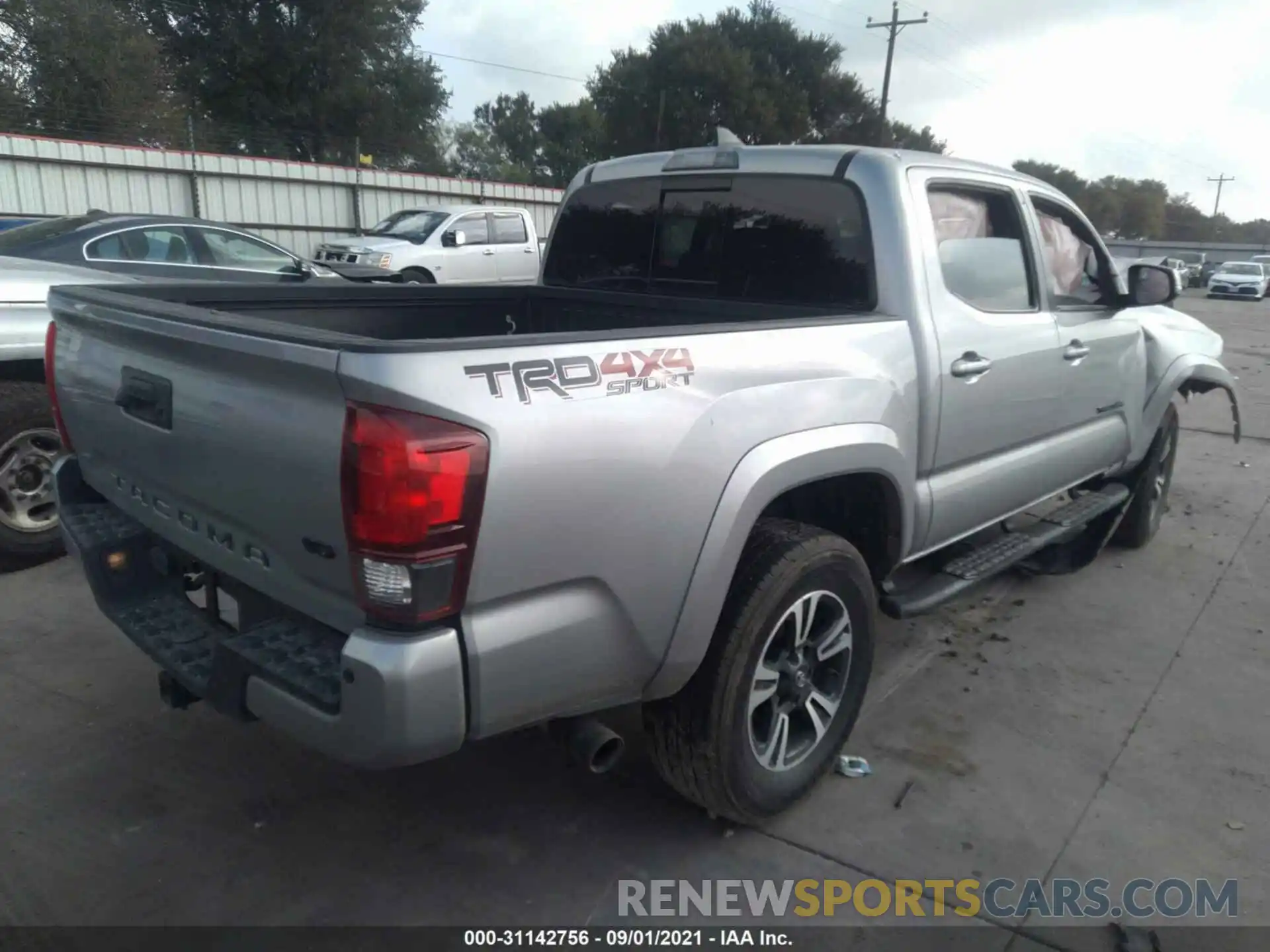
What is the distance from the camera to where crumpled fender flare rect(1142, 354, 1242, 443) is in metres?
5.13

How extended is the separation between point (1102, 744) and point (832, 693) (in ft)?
3.78

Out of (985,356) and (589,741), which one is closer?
(589,741)

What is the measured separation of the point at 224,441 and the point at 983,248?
9.12 feet

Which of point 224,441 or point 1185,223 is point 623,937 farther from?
point 1185,223

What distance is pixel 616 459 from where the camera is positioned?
2229 mm

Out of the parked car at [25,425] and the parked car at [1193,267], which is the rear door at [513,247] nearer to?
the parked car at [25,425]

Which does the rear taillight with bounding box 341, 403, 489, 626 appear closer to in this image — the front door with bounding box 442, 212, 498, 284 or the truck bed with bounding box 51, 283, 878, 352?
the truck bed with bounding box 51, 283, 878, 352

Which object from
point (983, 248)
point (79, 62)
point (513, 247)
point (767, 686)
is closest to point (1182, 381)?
point (983, 248)

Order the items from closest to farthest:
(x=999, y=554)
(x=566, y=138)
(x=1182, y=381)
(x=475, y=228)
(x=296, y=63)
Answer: (x=999, y=554), (x=1182, y=381), (x=475, y=228), (x=296, y=63), (x=566, y=138)

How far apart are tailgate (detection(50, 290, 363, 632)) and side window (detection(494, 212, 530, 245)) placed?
44.9 feet

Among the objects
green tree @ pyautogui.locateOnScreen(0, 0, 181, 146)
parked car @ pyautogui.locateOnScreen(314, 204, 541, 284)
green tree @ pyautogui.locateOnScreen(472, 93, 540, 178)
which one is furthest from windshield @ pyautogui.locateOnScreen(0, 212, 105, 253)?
green tree @ pyautogui.locateOnScreen(472, 93, 540, 178)

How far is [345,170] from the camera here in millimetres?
19500

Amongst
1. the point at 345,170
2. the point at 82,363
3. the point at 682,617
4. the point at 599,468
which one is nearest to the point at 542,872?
the point at 682,617

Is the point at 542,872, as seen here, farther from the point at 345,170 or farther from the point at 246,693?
the point at 345,170
